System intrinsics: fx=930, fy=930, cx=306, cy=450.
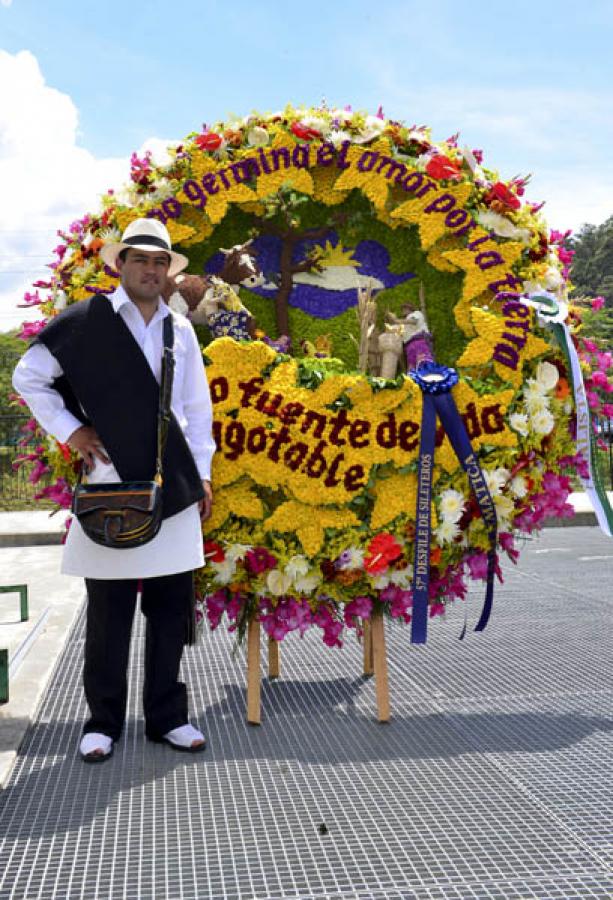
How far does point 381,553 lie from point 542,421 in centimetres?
101

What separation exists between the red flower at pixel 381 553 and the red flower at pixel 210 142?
2.17m

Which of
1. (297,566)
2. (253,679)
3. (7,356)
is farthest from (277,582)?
(7,356)

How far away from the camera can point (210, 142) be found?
477cm

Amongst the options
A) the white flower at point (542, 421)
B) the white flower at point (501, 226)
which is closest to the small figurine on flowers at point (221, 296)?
the white flower at point (501, 226)

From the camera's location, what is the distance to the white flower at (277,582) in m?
4.30

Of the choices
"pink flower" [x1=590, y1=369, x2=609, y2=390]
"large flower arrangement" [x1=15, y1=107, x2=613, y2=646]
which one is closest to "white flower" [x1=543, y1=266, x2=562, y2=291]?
"large flower arrangement" [x1=15, y1=107, x2=613, y2=646]

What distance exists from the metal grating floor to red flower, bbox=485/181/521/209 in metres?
2.50

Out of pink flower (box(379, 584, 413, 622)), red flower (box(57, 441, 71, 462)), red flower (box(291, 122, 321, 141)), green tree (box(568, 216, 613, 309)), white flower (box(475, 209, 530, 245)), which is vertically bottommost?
pink flower (box(379, 584, 413, 622))

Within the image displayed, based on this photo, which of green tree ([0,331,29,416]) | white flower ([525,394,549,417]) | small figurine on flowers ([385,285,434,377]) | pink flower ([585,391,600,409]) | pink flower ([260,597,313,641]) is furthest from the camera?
green tree ([0,331,29,416])

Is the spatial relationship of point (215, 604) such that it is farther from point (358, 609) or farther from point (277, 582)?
point (358, 609)

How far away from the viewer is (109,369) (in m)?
3.84

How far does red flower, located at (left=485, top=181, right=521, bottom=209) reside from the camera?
15.5ft

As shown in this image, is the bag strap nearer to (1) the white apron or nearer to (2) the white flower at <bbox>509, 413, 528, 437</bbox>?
(1) the white apron

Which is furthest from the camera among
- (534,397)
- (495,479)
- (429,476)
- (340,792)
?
(534,397)
